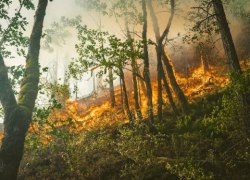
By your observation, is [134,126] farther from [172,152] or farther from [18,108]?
[18,108]

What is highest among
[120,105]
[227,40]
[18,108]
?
[120,105]

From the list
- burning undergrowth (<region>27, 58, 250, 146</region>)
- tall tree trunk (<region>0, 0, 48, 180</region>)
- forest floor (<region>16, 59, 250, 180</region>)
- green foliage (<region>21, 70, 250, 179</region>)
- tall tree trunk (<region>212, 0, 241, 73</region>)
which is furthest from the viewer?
burning undergrowth (<region>27, 58, 250, 146</region>)

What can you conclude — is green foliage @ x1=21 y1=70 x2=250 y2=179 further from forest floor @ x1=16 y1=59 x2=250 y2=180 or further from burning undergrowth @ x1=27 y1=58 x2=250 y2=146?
burning undergrowth @ x1=27 y1=58 x2=250 y2=146

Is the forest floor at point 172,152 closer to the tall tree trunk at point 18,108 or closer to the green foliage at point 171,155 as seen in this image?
the green foliage at point 171,155

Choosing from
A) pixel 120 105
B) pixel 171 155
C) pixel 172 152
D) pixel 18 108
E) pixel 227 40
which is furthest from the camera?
pixel 120 105

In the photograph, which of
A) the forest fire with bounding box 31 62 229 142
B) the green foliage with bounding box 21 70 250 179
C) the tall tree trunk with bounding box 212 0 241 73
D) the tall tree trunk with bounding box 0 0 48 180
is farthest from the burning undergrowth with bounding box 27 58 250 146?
the tall tree trunk with bounding box 0 0 48 180

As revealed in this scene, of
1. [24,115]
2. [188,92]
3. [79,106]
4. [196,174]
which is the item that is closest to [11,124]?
[24,115]

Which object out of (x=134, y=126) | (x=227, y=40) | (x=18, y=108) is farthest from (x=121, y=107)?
(x=18, y=108)

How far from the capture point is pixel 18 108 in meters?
5.85

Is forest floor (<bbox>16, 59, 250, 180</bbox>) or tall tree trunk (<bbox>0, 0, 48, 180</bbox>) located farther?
forest floor (<bbox>16, 59, 250, 180</bbox>)

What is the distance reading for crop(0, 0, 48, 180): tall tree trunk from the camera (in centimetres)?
532

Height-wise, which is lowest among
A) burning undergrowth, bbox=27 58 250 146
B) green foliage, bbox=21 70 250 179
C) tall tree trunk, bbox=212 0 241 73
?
green foliage, bbox=21 70 250 179

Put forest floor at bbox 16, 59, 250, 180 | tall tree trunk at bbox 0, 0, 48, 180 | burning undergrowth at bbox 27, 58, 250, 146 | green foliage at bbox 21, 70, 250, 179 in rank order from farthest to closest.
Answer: burning undergrowth at bbox 27, 58, 250, 146 < green foliage at bbox 21, 70, 250, 179 < forest floor at bbox 16, 59, 250, 180 < tall tree trunk at bbox 0, 0, 48, 180

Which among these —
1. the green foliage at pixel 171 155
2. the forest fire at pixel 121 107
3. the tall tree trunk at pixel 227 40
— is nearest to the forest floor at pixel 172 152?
the green foliage at pixel 171 155
